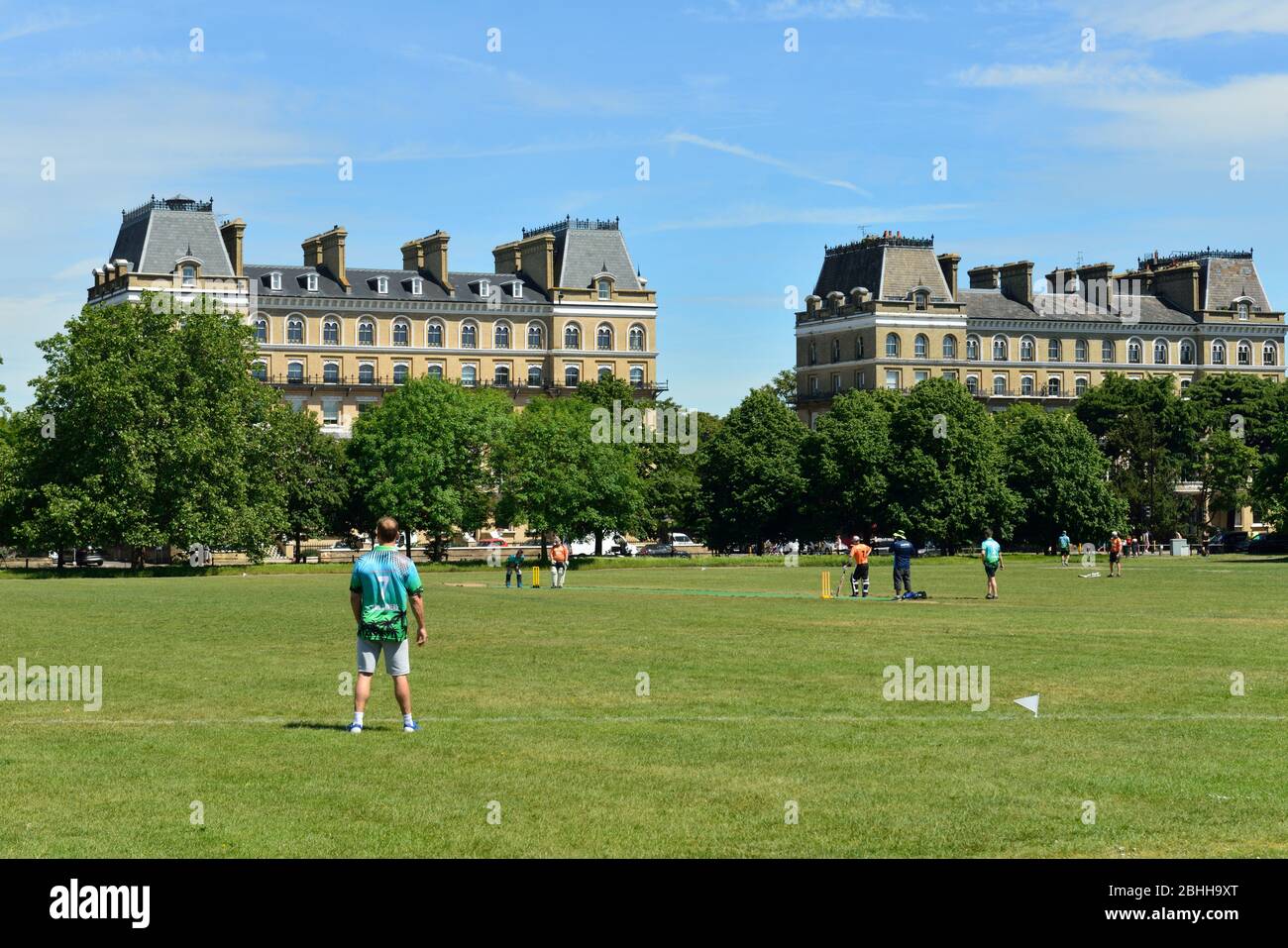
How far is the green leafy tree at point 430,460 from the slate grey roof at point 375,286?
121 feet

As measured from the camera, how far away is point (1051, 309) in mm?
167125

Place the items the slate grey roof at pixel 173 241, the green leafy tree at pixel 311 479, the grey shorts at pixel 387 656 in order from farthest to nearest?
the slate grey roof at pixel 173 241 → the green leafy tree at pixel 311 479 → the grey shorts at pixel 387 656

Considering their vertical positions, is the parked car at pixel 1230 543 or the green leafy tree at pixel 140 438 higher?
the green leafy tree at pixel 140 438

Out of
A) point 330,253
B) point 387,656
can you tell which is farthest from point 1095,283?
point 387,656

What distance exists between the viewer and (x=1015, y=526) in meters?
125

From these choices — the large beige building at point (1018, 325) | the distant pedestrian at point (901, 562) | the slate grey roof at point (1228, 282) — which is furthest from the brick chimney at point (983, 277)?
the distant pedestrian at point (901, 562)

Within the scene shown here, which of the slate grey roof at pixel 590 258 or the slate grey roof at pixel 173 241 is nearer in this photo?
the slate grey roof at pixel 173 241

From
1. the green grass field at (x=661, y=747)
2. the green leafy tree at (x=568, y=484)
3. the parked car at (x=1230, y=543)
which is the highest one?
the green leafy tree at (x=568, y=484)

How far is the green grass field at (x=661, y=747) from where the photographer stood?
45.8ft

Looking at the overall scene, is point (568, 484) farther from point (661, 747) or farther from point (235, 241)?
point (661, 747)

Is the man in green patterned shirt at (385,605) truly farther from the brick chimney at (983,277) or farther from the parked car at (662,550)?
the brick chimney at (983,277)

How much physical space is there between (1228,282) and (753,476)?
249 feet

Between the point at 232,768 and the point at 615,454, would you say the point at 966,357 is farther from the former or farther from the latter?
the point at 232,768
